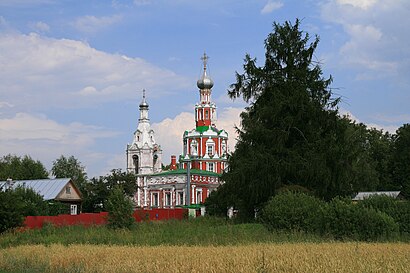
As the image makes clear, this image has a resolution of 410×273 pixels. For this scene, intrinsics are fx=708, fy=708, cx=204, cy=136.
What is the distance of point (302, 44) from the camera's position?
47.8m

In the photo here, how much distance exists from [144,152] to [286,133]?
235 feet

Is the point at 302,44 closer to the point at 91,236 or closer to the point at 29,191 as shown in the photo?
the point at 91,236

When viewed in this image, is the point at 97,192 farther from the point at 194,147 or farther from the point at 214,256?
the point at 214,256

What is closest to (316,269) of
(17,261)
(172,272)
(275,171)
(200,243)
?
(172,272)

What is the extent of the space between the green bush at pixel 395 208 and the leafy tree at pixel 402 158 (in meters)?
48.7

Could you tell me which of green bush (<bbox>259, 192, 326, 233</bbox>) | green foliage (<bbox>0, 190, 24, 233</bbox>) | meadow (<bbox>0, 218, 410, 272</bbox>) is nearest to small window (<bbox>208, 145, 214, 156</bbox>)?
green foliage (<bbox>0, 190, 24, 233</bbox>)

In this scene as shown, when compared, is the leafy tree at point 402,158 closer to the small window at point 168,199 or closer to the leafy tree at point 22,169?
the small window at point 168,199

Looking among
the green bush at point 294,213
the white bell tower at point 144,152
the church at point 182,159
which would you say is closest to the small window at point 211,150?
the church at point 182,159

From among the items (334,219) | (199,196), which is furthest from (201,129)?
(334,219)

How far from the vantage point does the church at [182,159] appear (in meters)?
107

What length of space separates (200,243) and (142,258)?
8949mm

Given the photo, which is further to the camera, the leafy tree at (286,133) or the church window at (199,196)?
the church window at (199,196)

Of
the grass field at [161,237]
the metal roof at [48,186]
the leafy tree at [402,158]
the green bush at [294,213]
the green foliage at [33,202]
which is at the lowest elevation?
the grass field at [161,237]

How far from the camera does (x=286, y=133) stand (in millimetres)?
44969
